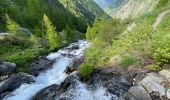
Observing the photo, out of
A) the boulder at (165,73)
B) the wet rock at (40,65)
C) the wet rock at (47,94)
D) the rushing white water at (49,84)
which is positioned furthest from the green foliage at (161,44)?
the wet rock at (40,65)

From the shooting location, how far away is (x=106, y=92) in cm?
2200

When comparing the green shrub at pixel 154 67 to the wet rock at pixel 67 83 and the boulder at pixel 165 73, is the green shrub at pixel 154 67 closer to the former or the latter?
the boulder at pixel 165 73

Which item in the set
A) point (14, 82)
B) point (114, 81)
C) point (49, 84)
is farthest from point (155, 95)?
point (14, 82)

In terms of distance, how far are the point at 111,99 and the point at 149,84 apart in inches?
144

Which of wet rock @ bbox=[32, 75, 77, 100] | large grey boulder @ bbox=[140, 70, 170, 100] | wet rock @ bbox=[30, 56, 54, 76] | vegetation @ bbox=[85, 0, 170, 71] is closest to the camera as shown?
large grey boulder @ bbox=[140, 70, 170, 100]

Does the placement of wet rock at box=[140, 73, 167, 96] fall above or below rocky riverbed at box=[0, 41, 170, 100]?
above

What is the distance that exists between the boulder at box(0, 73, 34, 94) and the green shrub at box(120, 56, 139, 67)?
12254 millimetres

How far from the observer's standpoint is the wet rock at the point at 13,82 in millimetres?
26625

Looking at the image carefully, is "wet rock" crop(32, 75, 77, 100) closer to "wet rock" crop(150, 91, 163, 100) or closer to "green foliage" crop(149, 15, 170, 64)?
"wet rock" crop(150, 91, 163, 100)

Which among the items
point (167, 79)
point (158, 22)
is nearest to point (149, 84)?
point (167, 79)

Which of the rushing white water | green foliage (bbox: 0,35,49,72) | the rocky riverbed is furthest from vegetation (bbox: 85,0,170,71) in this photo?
green foliage (bbox: 0,35,49,72)

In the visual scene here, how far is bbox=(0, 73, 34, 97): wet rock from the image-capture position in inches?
1048

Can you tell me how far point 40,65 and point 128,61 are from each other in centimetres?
1858

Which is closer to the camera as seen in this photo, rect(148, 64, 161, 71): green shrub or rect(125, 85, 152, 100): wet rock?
rect(125, 85, 152, 100): wet rock
